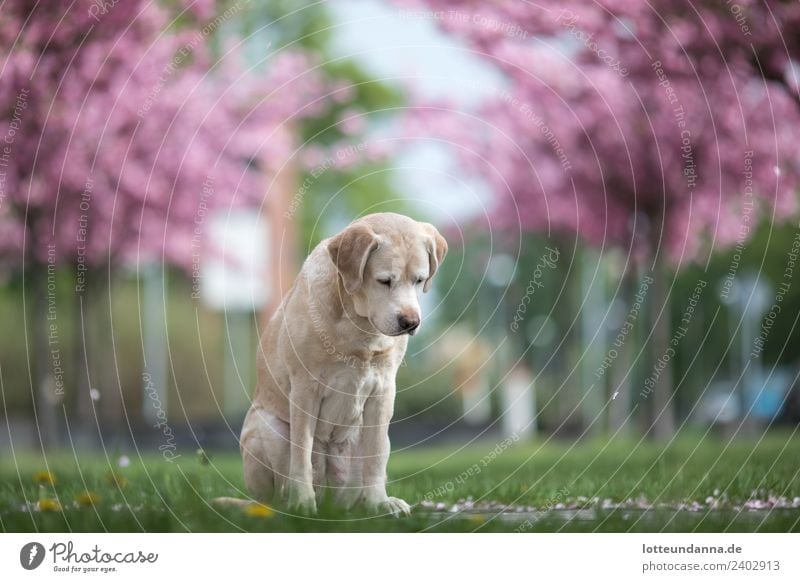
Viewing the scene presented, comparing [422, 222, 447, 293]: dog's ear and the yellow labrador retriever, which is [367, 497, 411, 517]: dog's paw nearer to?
the yellow labrador retriever

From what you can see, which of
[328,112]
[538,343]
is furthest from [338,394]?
[538,343]

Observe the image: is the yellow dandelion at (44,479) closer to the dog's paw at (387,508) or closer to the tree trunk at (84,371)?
the dog's paw at (387,508)

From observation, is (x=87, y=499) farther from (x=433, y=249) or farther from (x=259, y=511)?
(x=433, y=249)

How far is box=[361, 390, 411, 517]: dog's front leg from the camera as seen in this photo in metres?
7.05

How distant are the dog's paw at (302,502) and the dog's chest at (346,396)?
0.40 m

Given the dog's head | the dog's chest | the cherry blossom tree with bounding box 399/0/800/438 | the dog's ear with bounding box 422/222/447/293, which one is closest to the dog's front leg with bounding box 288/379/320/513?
the dog's chest

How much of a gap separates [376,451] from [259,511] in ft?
2.72

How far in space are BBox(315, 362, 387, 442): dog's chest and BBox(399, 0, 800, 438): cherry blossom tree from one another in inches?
200

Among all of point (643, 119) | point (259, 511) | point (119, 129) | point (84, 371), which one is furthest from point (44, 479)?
point (643, 119)

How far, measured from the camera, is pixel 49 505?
24.7ft

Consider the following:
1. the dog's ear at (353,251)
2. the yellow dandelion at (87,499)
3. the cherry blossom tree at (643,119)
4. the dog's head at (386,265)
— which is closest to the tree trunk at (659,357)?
the cherry blossom tree at (643,119)

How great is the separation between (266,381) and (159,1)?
9.37 m

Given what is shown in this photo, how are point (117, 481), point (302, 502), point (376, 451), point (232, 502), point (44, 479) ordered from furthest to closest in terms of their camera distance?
point (44, 479) < point (117, 481) < point (232, 502) < point (376, 451) < point (302, 502)
